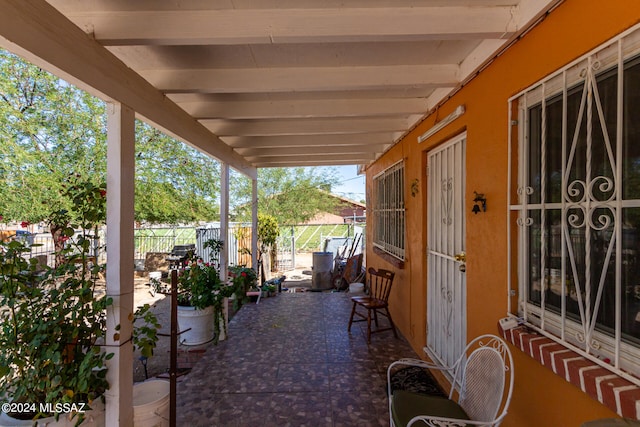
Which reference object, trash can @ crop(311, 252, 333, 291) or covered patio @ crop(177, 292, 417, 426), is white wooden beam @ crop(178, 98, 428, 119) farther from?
trash can @ crop(311, 252, 333, 291)

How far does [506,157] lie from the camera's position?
1.72 m

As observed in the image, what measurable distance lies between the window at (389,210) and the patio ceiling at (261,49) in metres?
1.19

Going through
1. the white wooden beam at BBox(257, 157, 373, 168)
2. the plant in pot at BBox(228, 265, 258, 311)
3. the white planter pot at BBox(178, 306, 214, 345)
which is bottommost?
the white planter pot at BBox(178, 306, 214, 345)

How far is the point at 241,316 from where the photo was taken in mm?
4629

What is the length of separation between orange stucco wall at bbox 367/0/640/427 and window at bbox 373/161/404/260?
1.26m

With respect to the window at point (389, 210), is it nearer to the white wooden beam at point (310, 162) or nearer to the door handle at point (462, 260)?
the white wooden beam at point (310, 162)

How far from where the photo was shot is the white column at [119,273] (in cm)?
186

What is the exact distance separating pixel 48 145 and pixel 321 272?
20.1 ft

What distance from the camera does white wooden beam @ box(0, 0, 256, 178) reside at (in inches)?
50.3

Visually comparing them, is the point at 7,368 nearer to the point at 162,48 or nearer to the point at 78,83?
the point at 78,83

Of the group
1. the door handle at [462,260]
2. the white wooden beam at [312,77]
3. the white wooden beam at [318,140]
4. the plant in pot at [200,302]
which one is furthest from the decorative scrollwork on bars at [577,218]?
the plant in pot at [200,302]

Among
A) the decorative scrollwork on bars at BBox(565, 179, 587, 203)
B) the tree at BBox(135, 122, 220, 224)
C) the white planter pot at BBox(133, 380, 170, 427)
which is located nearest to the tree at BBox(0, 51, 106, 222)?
the tree at BBox(135, 122, 220, 224)

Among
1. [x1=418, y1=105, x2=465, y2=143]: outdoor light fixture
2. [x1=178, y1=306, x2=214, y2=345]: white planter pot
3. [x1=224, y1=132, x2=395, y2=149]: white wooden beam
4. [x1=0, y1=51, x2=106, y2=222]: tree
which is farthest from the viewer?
[x1=0, y1=51, x2=106, y2=222]: tree

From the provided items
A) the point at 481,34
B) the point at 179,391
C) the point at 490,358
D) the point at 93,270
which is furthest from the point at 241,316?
the point at 481,34
